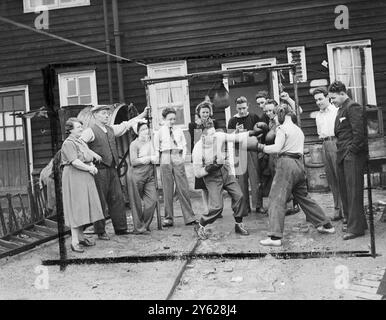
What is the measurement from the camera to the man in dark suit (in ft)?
17.6

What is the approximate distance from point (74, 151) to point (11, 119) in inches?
290

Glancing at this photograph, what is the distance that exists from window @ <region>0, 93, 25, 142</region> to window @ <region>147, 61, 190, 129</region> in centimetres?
384

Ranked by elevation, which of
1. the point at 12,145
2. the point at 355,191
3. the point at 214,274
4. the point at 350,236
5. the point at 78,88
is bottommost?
the point at 214,274

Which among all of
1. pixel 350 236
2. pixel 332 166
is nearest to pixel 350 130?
pixel 332 166

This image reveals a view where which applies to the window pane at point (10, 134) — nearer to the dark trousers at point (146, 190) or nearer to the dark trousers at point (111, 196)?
the dark trousers at point (146, 190)

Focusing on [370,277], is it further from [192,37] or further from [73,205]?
[192,37]

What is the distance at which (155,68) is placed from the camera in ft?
36.7

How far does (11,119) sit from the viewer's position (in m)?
12.2

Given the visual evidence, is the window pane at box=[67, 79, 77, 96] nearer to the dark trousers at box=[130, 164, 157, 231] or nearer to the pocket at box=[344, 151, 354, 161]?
the dark trousers at box=[130, 164, 157, 231]

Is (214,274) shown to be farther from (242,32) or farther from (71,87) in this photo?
(71,87)

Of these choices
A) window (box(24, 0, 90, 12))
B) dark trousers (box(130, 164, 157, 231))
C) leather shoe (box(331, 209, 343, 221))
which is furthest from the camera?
window (box(24, 0, 90, 12))

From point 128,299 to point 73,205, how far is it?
212cm

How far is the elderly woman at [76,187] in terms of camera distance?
5742 millimetres

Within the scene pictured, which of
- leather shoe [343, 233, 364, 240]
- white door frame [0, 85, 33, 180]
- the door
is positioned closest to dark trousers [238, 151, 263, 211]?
leather shoe [343, 233, 364, 240]
